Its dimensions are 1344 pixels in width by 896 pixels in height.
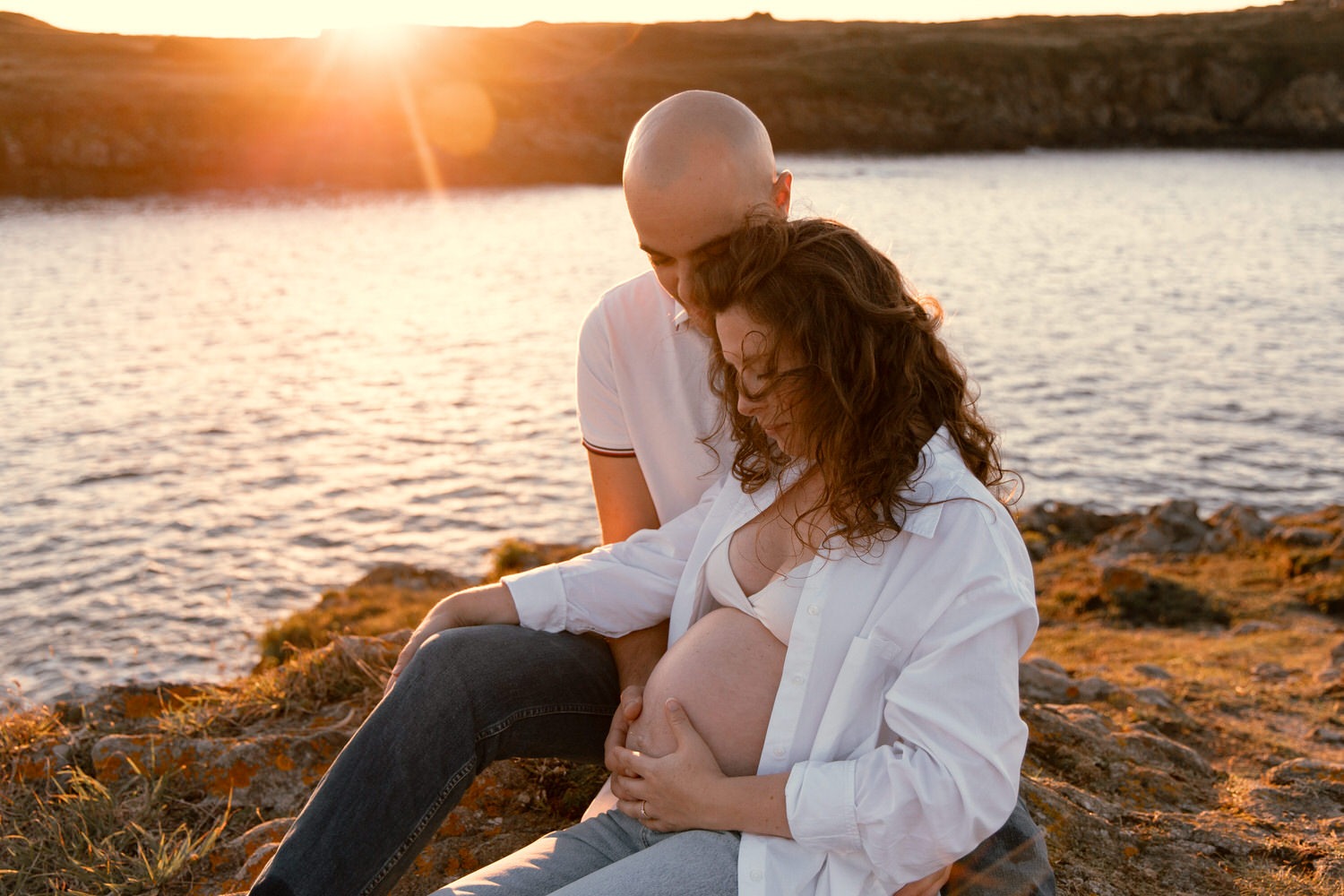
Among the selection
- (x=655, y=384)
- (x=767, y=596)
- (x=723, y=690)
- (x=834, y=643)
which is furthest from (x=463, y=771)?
(x=655, y=384)

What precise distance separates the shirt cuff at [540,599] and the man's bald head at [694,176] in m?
0.72

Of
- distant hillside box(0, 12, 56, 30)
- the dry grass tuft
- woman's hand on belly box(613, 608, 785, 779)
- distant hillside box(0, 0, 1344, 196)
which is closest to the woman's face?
woman's hand on belly box(613, 608, 785, 779)

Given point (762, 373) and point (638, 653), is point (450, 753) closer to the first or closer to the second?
point (638, 653)

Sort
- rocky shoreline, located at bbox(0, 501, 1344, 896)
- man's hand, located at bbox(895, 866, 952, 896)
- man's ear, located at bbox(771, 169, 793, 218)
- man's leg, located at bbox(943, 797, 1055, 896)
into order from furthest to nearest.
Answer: rocky shoreline, located at bbox(0, 501, 1344, 896), man's ear, located at bbox(771, 169, 793, 218), man's leg, located at bbox(943, 797, 1055, 896), man's hand, located at bbox(895, 866, 952, 896)

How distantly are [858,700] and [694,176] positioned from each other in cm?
130

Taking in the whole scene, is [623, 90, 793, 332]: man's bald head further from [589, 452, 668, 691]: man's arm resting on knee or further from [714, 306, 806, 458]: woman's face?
[589, 452, 668, 691]: man's arm resting on knee

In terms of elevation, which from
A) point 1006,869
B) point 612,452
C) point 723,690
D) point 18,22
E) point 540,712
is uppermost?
point 18,22

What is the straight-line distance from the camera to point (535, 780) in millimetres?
3072

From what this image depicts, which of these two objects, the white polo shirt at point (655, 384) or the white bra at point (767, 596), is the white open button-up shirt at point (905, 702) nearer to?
the white bra at point (767, 596)

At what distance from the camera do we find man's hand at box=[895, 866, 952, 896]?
1847 millimetres

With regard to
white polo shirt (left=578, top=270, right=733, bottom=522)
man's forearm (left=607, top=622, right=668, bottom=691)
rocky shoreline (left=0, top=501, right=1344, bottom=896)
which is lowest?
rocky shoreline (left=0, top=501, right=1344, bottom=896)

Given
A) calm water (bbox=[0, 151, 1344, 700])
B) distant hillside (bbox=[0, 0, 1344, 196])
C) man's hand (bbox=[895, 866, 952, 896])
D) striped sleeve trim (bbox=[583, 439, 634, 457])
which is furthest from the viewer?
distant hillside (bbox=[0, 0, 1344, 196])

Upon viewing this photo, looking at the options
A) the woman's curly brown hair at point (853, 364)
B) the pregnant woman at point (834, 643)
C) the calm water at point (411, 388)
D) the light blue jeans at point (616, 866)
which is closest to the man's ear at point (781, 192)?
the calm water at point (411, 388)

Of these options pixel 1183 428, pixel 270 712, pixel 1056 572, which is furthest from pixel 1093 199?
pixel 270 712
